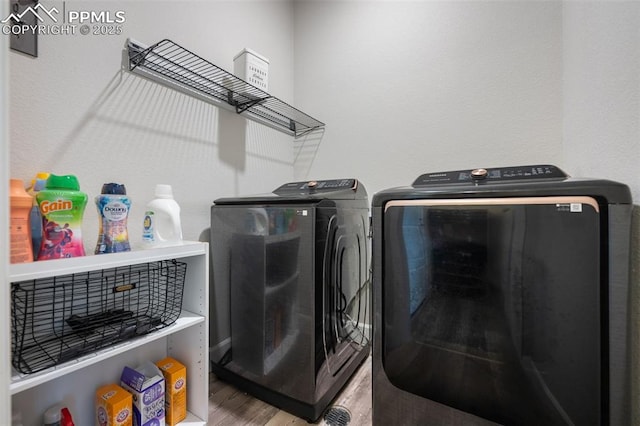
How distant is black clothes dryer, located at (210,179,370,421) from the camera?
127 cm

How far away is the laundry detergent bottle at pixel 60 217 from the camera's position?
0.82 m

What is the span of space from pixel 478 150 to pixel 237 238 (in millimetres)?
1600

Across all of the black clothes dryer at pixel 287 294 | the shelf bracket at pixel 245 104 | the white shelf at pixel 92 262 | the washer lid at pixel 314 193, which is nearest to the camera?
the white shelf at pixel 92 262

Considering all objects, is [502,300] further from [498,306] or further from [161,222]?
[161,222]

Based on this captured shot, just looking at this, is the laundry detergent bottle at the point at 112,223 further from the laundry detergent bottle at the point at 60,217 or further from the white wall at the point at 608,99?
the white wall at the point at 608,99

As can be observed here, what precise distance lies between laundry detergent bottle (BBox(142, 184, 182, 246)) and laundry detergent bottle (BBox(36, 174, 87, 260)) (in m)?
0.24

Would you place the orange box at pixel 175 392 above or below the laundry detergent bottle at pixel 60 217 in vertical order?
below

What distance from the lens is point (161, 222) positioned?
1.15 m

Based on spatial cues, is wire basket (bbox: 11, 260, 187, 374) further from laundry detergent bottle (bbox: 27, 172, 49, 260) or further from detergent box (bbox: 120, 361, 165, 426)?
detergent box (bbox: 120, 361, 165, 426)

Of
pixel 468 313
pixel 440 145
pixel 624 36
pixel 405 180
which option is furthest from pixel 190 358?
pixel 624 36

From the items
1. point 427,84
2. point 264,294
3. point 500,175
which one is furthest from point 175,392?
point 427,84

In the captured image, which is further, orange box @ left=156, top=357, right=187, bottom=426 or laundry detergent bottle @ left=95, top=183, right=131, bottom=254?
orange box @ left=156, top=357, right=187, bottom=426

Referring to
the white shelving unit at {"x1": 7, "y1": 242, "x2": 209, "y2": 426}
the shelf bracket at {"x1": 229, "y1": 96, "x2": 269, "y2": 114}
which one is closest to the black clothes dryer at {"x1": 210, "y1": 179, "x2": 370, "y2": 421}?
the white shelving unit at {"x1": 7, "y1": 242, "x2": 209, "y2": 426}

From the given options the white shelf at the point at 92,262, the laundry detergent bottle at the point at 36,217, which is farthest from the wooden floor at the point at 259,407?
the laundry detergent bottle at the point at 36,217
